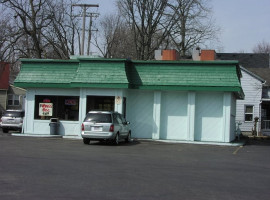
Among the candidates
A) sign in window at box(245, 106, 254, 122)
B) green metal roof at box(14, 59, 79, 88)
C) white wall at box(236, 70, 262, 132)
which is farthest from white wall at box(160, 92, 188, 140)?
sign in window at box(245, 106, 254, 122)

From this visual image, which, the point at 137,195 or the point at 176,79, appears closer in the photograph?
the point at 137,195

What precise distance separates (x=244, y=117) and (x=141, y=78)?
1627 centimetres

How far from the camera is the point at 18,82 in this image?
26.8m

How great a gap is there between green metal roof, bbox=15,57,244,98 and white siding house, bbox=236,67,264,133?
1351cm

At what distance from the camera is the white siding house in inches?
1503

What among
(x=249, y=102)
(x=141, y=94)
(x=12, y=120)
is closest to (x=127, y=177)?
(x=141, y=94)

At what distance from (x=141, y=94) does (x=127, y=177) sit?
15.5 m

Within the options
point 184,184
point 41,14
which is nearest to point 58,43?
point 41,14

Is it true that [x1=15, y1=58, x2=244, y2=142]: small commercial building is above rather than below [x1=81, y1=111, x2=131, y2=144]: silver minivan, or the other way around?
above

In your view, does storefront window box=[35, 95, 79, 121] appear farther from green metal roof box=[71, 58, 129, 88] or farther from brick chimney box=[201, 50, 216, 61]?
brick chimney box=[201, 50, 216, 61]

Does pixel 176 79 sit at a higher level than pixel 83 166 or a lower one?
higher

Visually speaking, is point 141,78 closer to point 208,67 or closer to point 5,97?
point 208,67

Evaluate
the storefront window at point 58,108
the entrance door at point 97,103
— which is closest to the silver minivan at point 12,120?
the storefront window at point 58,108

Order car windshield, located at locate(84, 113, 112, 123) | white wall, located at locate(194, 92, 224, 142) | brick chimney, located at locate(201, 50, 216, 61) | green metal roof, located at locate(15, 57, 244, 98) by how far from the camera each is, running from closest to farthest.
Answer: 1. car windshield, located at locate(84, 113, 112, 123)
2. green metal roof, located at locate(15, 57, 244, 98)
3. white wall, located at locate(194, 92, 224, 142)
4. brick chimney, located at locate(201, 50, 216, 61)
